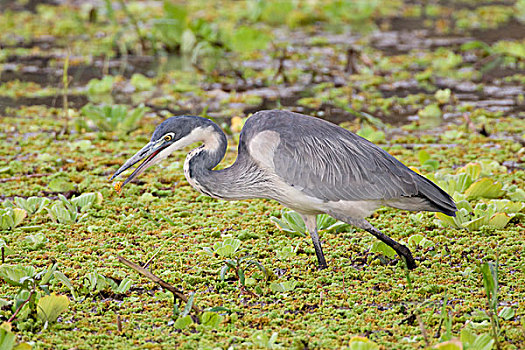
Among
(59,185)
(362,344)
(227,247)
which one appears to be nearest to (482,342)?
(362,344)

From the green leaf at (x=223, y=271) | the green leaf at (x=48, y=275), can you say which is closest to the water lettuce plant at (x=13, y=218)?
the green leaf at (x=48, y=275)

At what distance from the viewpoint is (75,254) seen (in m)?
4.58

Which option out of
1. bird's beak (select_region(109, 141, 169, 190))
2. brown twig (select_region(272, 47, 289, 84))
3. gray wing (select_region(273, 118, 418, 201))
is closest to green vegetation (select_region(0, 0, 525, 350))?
brown twig (select_region(272, 47, 289, 84))

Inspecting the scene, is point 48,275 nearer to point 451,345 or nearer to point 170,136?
point 170,136

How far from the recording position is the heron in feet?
13.6

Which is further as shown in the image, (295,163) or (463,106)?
(463,106)

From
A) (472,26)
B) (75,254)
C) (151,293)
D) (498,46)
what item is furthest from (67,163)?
(472,26)

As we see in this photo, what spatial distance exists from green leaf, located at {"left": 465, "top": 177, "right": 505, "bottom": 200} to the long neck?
6.28 feet

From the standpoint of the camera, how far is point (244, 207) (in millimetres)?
5484

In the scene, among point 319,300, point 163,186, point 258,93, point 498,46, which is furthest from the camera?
point 498,46

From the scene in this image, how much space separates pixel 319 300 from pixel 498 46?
713 cm

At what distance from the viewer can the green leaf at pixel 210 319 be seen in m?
3.64

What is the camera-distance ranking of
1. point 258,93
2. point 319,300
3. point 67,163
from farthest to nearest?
point 258,93 < point 67,163 < point 319,300

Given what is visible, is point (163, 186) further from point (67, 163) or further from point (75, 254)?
point (75, 254)
